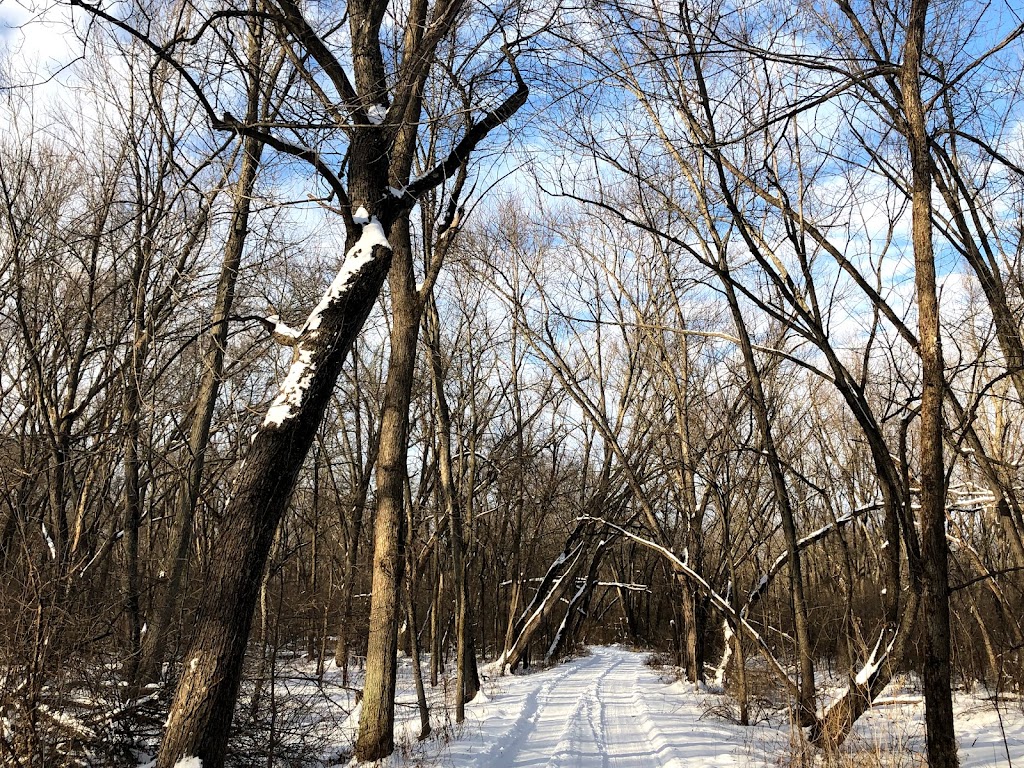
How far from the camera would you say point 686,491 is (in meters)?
14.1

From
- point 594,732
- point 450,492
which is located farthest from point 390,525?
point 594,732

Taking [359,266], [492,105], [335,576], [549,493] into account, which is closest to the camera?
[359,266]

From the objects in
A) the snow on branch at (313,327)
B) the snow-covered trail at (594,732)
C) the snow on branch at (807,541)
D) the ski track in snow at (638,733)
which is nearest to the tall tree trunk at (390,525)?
the ski track in snow at (638,733)

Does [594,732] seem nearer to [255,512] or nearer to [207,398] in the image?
[255,512]

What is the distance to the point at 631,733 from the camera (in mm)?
8828

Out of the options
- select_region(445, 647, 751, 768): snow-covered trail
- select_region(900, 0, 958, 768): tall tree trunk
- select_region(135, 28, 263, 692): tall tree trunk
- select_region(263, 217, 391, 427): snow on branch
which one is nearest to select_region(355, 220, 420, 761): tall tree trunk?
select_region(445, 647, 751, 768): snow-covered trail

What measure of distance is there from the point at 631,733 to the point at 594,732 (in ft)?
1.56

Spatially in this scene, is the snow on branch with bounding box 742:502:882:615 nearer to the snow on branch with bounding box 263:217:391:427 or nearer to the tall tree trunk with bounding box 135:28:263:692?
the snow on branch with bounding box 263:217:391:427

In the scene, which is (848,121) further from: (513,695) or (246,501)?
(513,695)

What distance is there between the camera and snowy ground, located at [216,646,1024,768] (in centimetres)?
681

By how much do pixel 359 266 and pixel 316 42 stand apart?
1808 mm

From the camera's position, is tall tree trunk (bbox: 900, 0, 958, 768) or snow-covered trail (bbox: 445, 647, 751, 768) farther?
snow-covered trail (bbox: 445, 647, 751, 768)

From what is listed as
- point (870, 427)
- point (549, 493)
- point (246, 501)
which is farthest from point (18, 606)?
point (549, 493)

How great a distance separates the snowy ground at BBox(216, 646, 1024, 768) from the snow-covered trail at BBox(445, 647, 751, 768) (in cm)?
1
